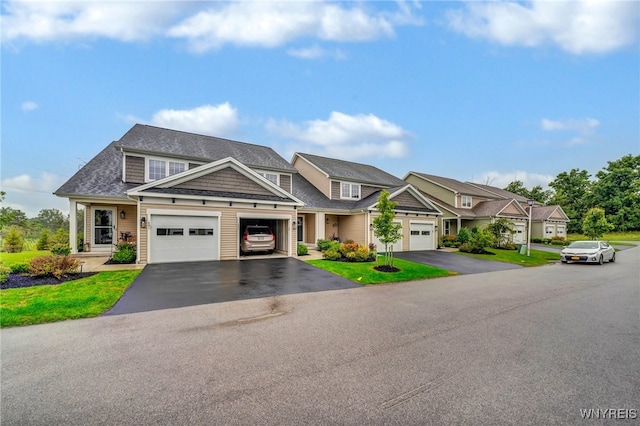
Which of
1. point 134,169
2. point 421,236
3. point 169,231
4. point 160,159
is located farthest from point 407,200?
point 134,169

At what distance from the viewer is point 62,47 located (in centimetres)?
1234

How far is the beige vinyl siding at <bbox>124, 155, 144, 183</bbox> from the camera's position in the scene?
15906 millimetres

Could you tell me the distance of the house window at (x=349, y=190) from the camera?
2272 cm

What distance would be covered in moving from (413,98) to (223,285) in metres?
22.3

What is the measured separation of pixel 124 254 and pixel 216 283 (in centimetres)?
611

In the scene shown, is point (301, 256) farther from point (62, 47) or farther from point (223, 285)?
point (62, 47)

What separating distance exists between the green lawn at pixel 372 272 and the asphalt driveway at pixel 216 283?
60 centimetres

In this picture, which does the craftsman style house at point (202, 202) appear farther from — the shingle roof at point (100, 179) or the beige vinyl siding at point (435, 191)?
the beige vinyl siding at point (435, 191)

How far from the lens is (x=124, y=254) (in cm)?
1232

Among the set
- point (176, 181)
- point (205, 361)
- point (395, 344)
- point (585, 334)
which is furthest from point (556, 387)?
point (176, 181)

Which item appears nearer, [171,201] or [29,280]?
[29,280]

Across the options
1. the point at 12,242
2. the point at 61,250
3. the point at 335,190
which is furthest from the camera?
the point at 335,190

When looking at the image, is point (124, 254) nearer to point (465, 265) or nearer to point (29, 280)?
point (29, 280)

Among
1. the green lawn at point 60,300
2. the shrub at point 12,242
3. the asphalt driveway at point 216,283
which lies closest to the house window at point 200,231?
the asphalt driveway at point 216,283
